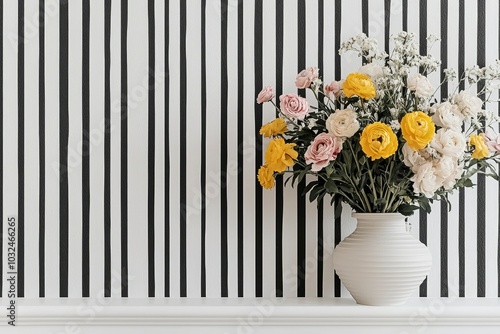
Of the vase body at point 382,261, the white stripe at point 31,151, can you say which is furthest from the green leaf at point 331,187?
the white stripe at point 31,151

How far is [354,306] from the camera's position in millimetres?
1321

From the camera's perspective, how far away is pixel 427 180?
47.1 inches

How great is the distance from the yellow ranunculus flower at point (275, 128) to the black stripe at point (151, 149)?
1.01ft

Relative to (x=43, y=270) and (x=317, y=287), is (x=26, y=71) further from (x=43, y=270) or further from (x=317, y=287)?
(x=317, y=287)

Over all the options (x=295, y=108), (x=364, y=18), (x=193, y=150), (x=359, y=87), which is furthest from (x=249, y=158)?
(x=364, y=18)

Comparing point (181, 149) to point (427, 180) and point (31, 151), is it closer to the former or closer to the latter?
point (31, 151)

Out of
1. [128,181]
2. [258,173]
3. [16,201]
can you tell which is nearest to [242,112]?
[258,173]

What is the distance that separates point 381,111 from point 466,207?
15.0 inches

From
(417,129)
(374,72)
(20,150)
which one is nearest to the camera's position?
(417,129)

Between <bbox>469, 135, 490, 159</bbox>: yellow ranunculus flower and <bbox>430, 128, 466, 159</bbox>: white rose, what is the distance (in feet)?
0.19

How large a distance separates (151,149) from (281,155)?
1.23ft

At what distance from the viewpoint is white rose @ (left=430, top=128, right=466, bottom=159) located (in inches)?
47.0

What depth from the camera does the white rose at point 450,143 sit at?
1193 mm

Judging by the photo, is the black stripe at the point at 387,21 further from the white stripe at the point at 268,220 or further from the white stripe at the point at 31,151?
the white stripe at the point at 31,151
